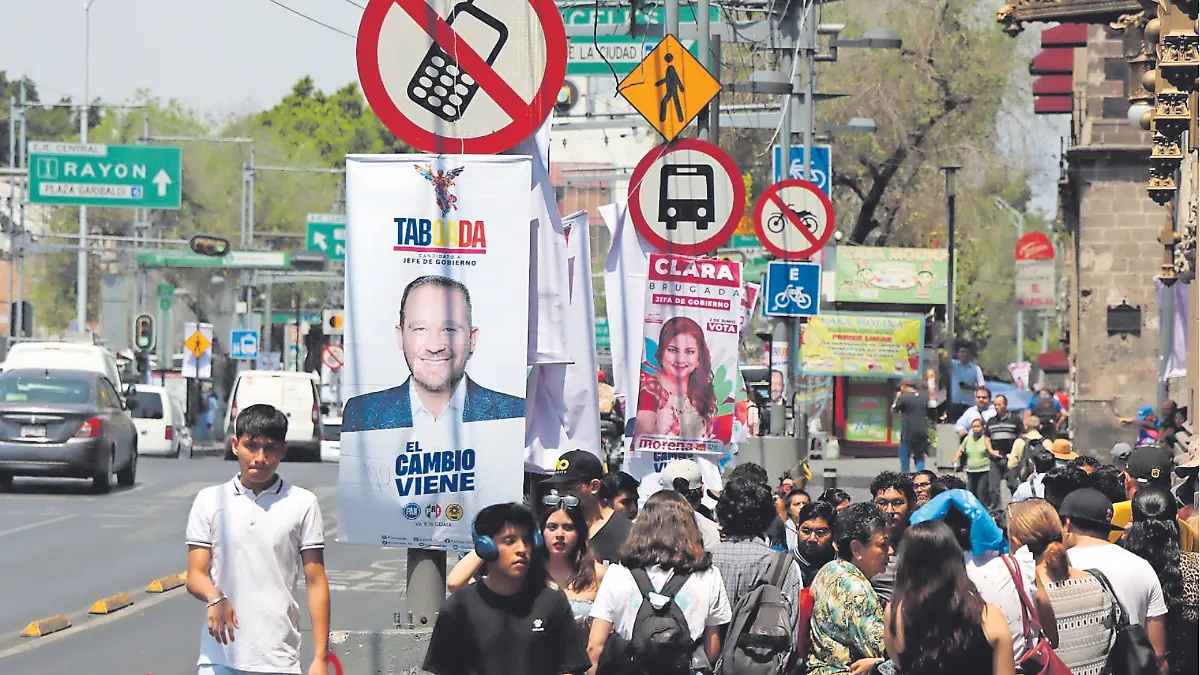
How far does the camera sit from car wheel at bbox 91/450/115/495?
2559 centimetres

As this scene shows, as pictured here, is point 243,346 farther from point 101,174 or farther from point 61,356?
point 61,356

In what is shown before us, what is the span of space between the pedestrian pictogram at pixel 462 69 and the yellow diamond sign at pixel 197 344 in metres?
46.2

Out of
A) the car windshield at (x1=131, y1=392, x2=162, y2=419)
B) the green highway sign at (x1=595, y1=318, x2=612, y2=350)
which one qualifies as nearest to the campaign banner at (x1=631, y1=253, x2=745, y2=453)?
the green highway sign at (x1=595, y1=318, x2=612, y2=350)

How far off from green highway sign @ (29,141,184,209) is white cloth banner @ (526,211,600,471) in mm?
38510

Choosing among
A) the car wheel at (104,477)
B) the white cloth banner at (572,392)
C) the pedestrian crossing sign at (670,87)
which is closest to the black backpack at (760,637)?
the white cloth banner at (572,392)

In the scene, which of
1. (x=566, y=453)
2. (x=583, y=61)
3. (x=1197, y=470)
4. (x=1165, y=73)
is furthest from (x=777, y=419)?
(x=566, y=453)

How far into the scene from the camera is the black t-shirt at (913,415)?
2767 cm

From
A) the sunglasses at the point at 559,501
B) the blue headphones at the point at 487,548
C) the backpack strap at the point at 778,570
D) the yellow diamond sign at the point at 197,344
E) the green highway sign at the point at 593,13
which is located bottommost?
the backpack strap at the point at 778,570

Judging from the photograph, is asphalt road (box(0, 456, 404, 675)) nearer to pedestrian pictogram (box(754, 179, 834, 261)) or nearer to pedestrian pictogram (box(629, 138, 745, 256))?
pedestrian pictogram (box(629, 138, 745, 256))

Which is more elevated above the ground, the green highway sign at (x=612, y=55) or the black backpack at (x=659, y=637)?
the green highway sign at (x=612, y=55)

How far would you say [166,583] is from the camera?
16359 mm

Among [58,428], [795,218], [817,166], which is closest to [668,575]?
[795,218]

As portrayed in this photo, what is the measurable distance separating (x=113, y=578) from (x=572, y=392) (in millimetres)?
8166

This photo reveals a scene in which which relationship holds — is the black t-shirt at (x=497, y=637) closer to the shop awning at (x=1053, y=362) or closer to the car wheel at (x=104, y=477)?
the car wheel at (x=104, y=477)
